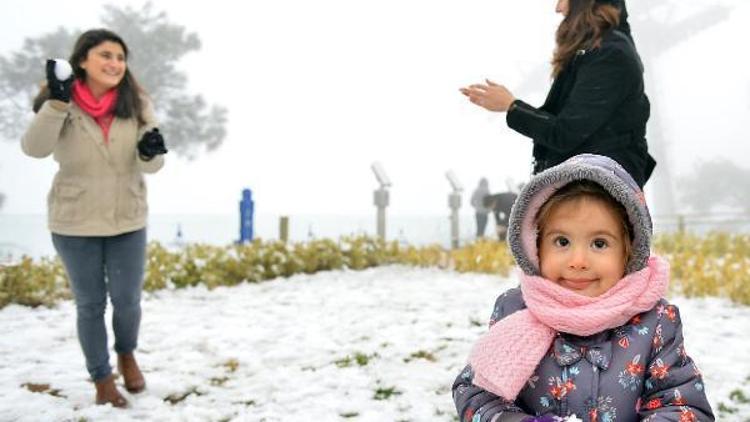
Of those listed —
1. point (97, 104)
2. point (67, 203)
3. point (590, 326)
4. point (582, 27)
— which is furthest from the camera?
point (97, 104)

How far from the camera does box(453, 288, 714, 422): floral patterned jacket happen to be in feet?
4.51

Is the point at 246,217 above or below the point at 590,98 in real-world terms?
below

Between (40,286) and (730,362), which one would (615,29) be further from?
(40,286)

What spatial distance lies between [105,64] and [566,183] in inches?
97.8

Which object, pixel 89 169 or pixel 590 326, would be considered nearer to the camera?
pixel 590 326

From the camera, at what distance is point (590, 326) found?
4.48 feet

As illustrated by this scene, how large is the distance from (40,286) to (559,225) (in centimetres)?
599

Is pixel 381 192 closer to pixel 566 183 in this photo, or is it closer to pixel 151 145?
pixel 151 145

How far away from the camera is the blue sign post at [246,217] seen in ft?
33.4

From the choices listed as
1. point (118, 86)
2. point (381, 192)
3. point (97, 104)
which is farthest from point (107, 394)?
point (381, 192)

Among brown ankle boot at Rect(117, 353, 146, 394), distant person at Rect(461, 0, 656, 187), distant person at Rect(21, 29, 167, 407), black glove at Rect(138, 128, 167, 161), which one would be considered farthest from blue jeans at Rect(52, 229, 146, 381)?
distant person at Rect(461, 0, 656, 187)

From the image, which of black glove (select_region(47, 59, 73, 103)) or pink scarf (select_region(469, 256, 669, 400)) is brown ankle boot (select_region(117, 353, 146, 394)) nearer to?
black glove (select_region(47, 59, 73, 103))

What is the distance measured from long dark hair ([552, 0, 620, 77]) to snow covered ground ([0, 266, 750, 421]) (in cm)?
169

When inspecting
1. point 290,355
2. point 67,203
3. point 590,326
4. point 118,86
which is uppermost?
point 118,86
